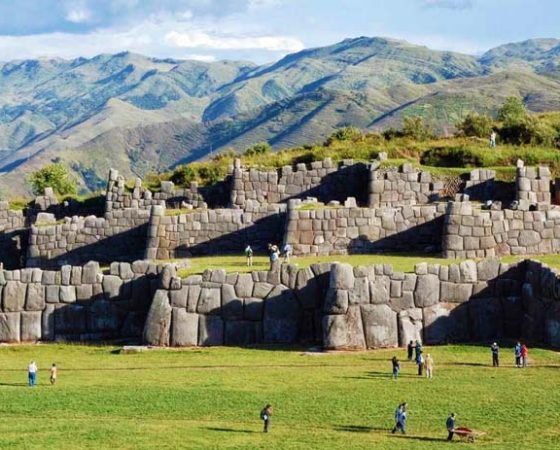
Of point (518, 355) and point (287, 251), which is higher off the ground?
point (287, 251)

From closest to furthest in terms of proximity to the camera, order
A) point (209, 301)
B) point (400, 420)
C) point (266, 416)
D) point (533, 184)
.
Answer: point (400, 420) → point (266, 416) → point (209, 301) → point (533, 184)

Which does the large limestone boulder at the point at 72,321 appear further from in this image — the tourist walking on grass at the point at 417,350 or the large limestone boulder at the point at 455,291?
the large limestone boulder at the point at 455,291

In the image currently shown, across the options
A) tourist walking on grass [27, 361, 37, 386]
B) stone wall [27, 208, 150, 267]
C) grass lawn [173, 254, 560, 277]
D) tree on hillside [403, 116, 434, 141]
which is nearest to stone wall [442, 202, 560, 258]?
grass lawn [173, 254, 560, 277]

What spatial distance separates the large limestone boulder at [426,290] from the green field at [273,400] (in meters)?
1.82

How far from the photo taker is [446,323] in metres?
31.1

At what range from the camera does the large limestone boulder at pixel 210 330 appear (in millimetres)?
31625

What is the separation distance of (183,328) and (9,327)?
20.2 feet

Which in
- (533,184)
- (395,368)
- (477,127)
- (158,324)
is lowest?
(395,368)

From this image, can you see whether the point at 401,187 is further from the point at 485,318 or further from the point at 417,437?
the point at 417,437

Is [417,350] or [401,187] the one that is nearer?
[417,350]

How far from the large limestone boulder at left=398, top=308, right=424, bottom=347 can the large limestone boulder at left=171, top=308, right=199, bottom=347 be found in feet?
20.8

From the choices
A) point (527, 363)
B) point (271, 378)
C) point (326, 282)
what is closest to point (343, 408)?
point (271, 378)

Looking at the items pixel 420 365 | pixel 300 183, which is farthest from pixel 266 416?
pixel 300 183

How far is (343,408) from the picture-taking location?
23.3 metres
